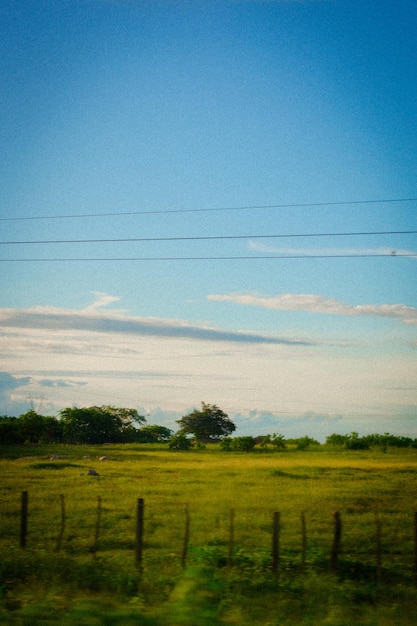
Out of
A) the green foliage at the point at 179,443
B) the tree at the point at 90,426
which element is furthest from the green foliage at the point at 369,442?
the tree at the point at 90,426

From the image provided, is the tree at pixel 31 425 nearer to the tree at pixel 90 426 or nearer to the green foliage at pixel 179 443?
the tree at pixel 90 426

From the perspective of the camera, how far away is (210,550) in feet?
50.2

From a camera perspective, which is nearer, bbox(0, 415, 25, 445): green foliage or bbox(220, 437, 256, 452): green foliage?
bbox(220, 437, 256, 452): green foliage

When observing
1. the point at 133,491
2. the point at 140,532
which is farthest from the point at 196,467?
the point at 140,532

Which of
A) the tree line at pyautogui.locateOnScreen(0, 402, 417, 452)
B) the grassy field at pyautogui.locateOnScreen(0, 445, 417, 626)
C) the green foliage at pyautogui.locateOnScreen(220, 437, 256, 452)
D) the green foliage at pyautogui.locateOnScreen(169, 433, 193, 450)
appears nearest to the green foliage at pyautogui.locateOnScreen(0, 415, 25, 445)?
the tree line at pyautogui.locateOnScreen(0, 402, 417, 452)

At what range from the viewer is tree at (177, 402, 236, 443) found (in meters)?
93.8

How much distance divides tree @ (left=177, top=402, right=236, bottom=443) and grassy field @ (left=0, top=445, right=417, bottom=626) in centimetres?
5569

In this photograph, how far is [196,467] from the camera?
4250 centimetres

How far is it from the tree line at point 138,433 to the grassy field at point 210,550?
27.6 m

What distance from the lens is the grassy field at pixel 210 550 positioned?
777 centimetres

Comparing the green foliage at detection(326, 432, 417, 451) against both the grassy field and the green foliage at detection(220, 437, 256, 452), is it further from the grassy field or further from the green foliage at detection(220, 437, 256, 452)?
the grassy field

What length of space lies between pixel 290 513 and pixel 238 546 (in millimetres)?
7324

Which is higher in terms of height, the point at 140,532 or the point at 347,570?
the point at 140,532

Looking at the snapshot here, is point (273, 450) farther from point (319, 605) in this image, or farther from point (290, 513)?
point (319, 605)
